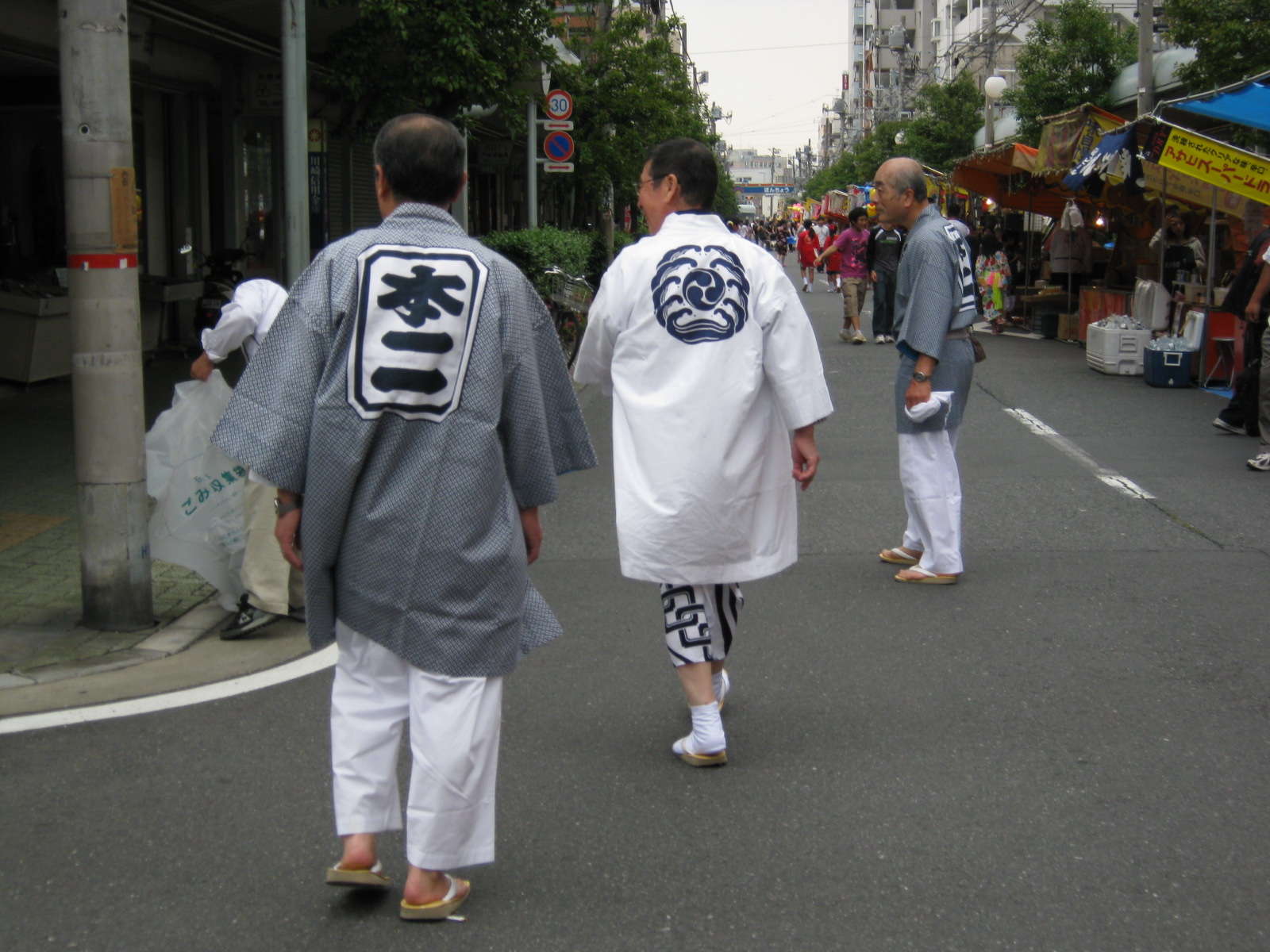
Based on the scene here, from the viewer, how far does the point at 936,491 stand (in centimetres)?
618

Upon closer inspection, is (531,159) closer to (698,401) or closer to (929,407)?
(929,407)

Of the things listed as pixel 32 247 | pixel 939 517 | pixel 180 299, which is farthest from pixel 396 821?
pixel 32 247

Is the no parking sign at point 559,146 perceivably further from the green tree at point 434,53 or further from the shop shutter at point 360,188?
the green tree at point 434,53

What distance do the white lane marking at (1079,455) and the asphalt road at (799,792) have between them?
1827 mm

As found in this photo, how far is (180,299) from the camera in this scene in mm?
15727

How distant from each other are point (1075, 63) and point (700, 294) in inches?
906

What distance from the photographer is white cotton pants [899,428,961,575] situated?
20.3ft

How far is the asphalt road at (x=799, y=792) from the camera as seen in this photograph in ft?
10.5

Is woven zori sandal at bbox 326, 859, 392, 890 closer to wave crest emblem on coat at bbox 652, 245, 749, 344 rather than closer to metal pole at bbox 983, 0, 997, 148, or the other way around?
wave crest emblem on coat at bbox 652, 245, 749, 344

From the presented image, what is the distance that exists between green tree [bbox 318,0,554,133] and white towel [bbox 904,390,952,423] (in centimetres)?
726

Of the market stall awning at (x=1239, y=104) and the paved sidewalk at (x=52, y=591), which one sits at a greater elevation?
the market stall awning at (x=1239, y=104)

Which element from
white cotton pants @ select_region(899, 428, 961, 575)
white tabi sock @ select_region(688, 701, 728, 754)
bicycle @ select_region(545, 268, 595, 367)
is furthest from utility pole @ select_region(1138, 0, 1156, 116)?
white tabi sock @ select_region(688, 701, 728, 754)

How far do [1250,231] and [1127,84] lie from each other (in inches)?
383

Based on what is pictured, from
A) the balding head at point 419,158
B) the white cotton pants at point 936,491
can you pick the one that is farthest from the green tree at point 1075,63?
the balding head at point 419,158
